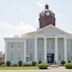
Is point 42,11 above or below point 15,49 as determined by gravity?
above

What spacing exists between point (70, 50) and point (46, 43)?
621 centimetres

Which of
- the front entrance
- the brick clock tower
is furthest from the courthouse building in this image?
the brick clock tower

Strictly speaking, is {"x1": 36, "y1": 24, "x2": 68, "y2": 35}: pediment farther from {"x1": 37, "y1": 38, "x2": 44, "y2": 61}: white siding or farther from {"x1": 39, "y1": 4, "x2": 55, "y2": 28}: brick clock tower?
{"x1": 39, "y1": 4, "x2": 55, "y2": 28}: brick clock tower

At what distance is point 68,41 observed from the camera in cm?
6881

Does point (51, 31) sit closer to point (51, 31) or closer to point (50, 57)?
point (51, 31)

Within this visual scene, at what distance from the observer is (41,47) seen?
226ft

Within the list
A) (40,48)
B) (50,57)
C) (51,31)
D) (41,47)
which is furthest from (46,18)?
(50,57)

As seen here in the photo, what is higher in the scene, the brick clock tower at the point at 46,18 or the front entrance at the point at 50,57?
the brick clock tower at the point at 46,18

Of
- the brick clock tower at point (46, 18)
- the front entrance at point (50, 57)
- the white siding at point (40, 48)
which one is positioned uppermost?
the brick clock tower at point (46, 18)

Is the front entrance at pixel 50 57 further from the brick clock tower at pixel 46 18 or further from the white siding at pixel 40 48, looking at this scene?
the brick clock tower at pixel 46 18

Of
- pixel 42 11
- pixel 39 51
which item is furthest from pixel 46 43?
pixel 42 11

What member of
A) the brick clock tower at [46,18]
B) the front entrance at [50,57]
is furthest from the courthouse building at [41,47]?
the brick clock tower at [46,18]

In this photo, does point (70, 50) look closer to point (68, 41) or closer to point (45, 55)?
point (68, 41)

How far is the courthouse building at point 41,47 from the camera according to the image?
67.8 meters
